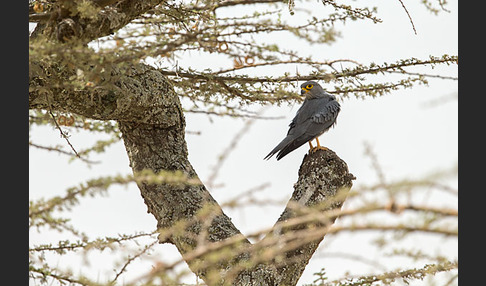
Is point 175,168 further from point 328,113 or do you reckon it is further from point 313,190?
point 328,113

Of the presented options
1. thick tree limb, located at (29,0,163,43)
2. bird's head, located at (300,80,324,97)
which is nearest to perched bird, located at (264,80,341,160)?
bird's head, located at (300,80,324,97)

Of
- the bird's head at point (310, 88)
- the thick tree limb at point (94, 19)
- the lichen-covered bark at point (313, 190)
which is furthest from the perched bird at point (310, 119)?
the thick tree limb at point (94, 19)

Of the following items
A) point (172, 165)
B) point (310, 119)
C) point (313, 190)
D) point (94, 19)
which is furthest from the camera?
point (310, 119)

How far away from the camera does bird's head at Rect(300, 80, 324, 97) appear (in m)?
3.86

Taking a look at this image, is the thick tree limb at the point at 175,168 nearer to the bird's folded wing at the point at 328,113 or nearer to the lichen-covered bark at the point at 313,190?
the lichen-covered bark at the point at 313,190

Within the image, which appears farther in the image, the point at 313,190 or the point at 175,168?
the point at 175,168

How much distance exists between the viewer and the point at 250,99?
9.96 ft

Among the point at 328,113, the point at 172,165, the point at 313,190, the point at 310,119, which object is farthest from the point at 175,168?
the point at 328,113

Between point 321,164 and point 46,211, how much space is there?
170 cm

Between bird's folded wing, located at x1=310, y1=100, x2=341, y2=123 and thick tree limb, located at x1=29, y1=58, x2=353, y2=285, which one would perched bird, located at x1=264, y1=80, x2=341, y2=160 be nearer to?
bird's folded wing, located at x1=310, y1=100, x2=341, y2=123

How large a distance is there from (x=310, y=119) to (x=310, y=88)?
1.08 ft

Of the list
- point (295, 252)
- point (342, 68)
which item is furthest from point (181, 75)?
point (295, 252)

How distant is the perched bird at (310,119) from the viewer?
11.6 feet

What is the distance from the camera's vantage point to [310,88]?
3914mm
